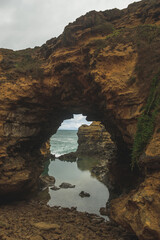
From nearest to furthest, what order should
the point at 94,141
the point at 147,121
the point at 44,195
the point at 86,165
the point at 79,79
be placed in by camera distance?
the point at 147,121, the point at 79,79, the point at 44,195, the point at 86,165, the point at 94,141

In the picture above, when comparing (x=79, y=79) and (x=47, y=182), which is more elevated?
(x=79, y=79)

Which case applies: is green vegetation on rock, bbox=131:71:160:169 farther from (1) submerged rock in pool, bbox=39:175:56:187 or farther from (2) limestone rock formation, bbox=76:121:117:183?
(2) limestone rock formation, bbox=76:121:117:183

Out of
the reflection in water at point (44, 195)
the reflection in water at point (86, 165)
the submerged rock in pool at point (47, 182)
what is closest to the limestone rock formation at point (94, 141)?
the reflection in water at point (86, 165)

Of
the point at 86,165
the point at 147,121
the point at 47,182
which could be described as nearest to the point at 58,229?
the point at 147,121

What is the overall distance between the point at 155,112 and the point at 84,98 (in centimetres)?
635

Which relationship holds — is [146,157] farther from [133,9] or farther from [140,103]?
[133,9]

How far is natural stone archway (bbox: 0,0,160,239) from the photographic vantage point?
7.88 m

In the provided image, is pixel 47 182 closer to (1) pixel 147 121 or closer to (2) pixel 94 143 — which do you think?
(1) pixel 147 121

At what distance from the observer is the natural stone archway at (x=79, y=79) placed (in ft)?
25.8

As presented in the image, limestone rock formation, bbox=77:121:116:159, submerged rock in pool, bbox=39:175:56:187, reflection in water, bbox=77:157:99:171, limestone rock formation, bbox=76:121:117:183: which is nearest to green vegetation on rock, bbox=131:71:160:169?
submerged rock in pool, bbox=39:175:56:187

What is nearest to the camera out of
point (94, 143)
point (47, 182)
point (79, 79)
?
point (79, 79)

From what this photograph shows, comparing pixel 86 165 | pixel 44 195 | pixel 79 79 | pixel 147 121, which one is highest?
pixel 79 79

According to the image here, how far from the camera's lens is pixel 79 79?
10508 mm

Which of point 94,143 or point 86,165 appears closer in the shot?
point 86,165
